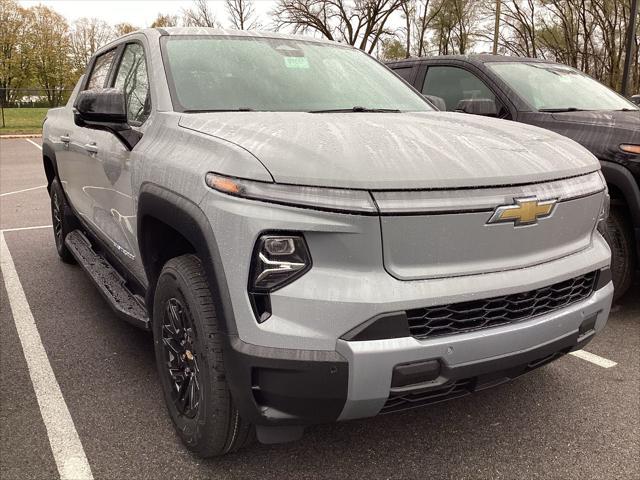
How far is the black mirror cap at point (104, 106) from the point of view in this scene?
9.14 feet

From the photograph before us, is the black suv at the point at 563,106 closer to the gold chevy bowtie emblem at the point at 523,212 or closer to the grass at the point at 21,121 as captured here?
the gold chevy bowtie emblem at the point at 523,212

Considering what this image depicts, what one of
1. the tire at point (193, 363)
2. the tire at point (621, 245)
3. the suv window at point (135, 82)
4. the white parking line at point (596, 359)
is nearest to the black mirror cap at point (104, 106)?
the suv window at point (135, 82)

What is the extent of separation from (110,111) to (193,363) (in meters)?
1.30

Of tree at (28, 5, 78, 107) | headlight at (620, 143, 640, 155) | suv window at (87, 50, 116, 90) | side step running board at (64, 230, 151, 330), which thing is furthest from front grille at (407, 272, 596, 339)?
tree at (28, 5, 78, 107)

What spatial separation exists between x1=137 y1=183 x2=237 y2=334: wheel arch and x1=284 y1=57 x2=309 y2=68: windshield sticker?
1.14m

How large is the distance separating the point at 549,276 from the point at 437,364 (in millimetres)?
596

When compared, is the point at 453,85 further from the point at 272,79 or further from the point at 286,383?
the point at 286,383

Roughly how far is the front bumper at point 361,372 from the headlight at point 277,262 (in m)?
0.18

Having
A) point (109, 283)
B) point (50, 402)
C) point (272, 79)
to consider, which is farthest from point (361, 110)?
point (50, 402)

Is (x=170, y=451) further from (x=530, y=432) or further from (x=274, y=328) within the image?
(x=530, y=432)

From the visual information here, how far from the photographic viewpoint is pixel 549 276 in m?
2.14

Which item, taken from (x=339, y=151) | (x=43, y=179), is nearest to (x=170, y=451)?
(x=339, y=151)

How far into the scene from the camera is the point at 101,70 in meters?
4.22

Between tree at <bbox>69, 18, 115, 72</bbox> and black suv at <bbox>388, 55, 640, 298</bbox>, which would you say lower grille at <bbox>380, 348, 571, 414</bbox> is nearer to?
black suv at <bbox>388, 55, 640, 298</bbox>
